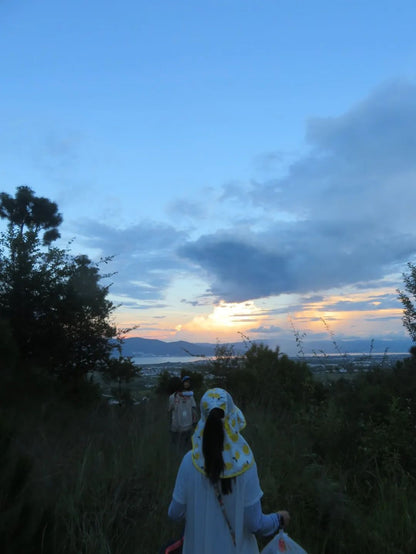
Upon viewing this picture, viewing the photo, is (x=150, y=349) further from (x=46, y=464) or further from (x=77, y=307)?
(x=46, y=464)

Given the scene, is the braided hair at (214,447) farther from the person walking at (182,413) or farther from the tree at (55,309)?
the tree at (55,309)

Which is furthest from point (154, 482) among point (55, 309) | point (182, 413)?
point (55, 309)

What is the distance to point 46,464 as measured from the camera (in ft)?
16.1

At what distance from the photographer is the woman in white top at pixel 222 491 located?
2.74 metres

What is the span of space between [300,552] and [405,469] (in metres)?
3.89

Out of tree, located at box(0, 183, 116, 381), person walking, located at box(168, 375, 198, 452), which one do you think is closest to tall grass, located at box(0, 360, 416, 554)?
person walking, located at box(168, 375, 198, 452)

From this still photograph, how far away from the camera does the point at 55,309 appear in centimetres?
1309

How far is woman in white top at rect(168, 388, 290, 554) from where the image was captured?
8.98 feet

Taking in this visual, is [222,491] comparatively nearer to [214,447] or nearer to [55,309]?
[214,447]

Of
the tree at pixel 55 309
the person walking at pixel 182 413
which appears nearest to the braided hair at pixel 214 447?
the person walking at pixel 182 413

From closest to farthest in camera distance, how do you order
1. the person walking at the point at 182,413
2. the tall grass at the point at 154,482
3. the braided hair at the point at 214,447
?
the braided hair at the point at 214,447, the tall grass at the point at 154,482, the person walking at the point at 182,413

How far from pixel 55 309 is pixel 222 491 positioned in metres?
11.2

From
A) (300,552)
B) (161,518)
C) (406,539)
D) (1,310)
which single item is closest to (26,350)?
(1,310)

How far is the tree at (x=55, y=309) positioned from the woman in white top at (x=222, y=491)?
31.3ft
